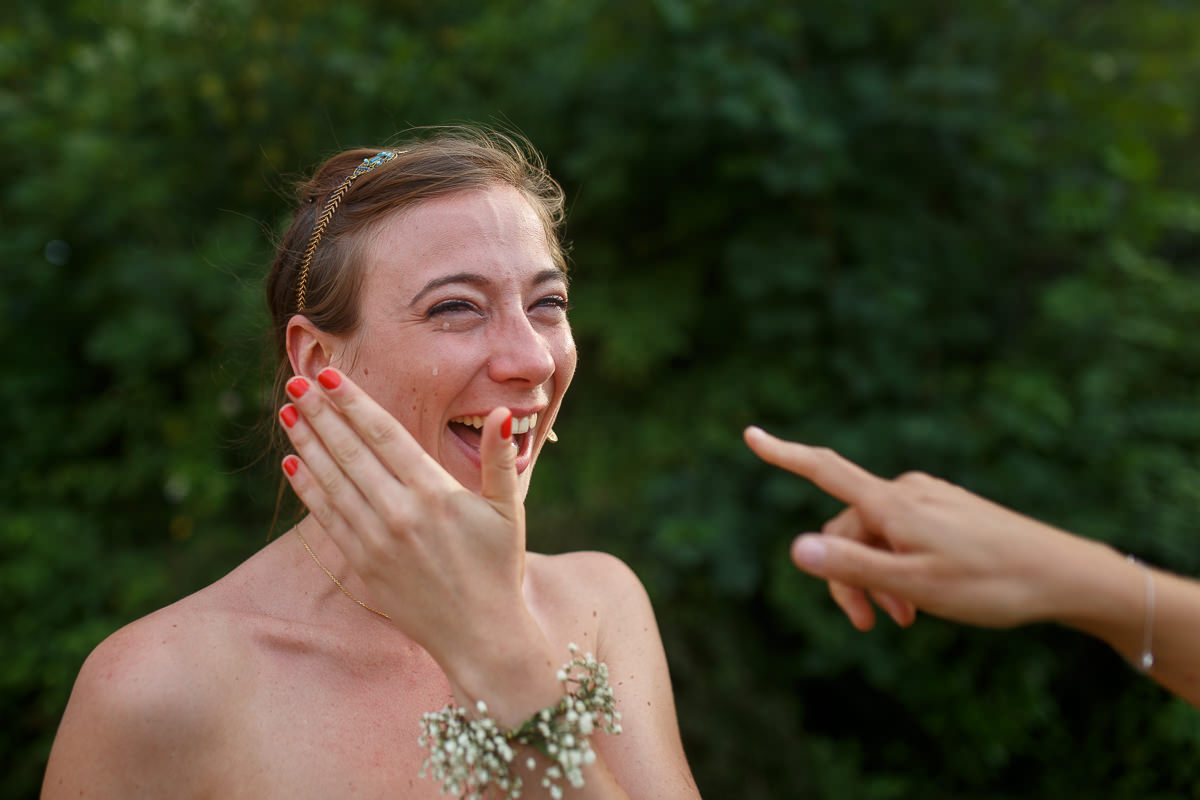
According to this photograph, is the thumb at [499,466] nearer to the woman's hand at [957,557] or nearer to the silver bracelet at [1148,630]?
the woman's hand at [957,557]

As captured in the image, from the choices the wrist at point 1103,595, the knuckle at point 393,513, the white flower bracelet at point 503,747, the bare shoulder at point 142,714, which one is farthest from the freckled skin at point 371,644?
the wrist at point 1103,595

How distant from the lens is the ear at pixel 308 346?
6.29ft

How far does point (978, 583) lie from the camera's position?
48.1 inches

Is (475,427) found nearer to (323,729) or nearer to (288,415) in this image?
(288,415)

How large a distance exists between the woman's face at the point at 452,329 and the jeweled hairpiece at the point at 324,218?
0.75 ft

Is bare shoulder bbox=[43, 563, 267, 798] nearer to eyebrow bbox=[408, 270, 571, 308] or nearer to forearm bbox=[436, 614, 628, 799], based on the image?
forearm bbox=[436, 614, 628, 799]

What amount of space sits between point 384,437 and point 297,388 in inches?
8.8

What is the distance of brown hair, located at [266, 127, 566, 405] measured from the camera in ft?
6.23

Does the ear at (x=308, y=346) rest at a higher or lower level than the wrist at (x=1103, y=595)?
lower

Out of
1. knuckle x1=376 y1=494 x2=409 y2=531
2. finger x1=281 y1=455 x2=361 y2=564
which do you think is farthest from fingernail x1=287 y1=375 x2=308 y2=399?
knuckle x1=376 y1=494 x2=409 y2=531

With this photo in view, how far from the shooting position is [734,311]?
5254 mm

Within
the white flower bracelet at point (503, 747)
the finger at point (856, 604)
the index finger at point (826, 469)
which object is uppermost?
the index finger at point (826, 469)

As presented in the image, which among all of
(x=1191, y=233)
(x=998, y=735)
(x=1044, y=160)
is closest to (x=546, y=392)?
(x=998, y=735)

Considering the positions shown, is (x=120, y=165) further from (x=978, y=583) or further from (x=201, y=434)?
(x=978, y=583)
